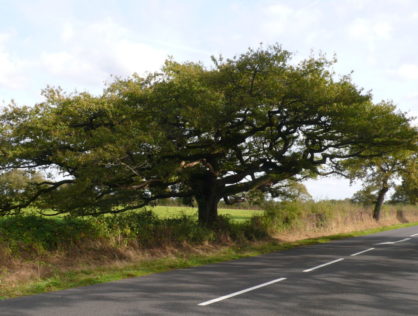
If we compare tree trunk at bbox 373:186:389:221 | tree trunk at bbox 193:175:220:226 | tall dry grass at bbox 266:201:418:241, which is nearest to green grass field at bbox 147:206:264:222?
tree trunk at bbox 193:175:220:226

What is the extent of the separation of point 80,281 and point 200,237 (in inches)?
320

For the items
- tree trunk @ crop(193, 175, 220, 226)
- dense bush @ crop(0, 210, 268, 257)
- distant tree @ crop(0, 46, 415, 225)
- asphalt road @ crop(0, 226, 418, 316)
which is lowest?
asphalt road @ crop(0, 226, 418, 316)

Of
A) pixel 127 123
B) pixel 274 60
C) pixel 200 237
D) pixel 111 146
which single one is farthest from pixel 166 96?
pixel 200 237

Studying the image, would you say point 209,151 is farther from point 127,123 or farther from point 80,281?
point 80,281

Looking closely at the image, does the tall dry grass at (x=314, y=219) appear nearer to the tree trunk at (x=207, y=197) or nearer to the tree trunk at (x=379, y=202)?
the tree trunk at (x=379, y=202)

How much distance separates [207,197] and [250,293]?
11966 millimetres

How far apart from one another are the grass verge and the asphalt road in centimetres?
66

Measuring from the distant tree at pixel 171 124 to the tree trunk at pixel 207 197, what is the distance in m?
2.10

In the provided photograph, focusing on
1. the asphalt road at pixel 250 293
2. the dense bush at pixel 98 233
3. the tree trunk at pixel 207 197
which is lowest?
the asphalt road at pixel 250 293

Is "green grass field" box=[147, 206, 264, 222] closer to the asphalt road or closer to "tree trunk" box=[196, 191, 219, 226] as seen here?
"tree trunk" box=[196, 191, 219, 226]

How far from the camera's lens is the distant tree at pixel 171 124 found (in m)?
14.5

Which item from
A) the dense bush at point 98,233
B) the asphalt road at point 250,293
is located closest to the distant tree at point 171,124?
the dense bush at point 98,233

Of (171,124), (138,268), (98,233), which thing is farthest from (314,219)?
(138,268)

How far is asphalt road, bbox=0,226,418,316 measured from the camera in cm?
715
